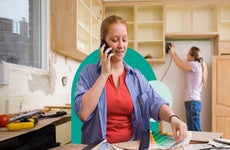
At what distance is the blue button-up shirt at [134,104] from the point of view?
1085mm

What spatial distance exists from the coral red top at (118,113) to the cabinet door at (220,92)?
311 cm

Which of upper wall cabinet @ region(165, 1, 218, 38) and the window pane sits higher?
upper wall cabinet @ region(165, 1, 218, 38)

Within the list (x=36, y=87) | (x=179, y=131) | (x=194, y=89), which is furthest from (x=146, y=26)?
(x=179, y=131)

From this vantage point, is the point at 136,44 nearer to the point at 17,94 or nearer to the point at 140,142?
the point at 17,94

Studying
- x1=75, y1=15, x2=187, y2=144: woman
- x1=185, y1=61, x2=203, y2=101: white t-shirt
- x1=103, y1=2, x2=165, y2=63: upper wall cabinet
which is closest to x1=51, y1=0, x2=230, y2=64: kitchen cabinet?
x1=103, y1=2, x2=165, y2=63: upper wall cabinet

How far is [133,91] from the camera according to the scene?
1170 mm

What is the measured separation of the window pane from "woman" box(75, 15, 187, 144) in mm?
864

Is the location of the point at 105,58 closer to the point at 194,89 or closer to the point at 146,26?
the point at 194,89

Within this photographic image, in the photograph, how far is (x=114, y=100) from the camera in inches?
43.9

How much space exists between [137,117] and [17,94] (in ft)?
3.21

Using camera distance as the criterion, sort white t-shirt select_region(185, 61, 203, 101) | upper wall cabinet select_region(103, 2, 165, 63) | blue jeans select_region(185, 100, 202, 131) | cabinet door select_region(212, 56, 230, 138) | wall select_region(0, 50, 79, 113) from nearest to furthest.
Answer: wall select_region(0, 50, 79, 113)
blue jeans select_region(185, 100, 202, 131)
white t-shirt select_region(185, 61, 203, 101)
cabinet door select_region(212, 56, 230, 138)
upper wall cabinet select_region(103, 2, 165, 63)

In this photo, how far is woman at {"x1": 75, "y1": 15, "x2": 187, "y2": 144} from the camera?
105cm

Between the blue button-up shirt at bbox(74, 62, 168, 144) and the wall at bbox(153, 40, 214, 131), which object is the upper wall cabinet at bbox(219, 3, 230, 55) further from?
the blue button-up shirt at bbox(74, 62, 168, 144)

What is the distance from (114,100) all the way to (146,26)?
11.4ft
